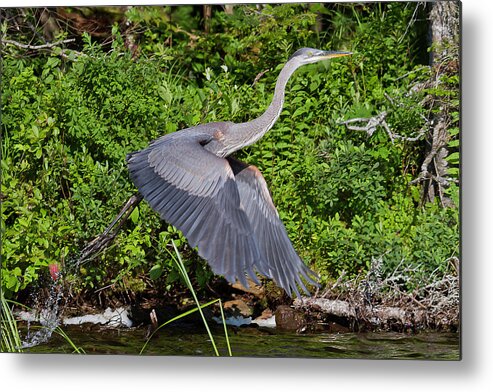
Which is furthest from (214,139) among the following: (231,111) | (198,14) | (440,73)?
(440,73)

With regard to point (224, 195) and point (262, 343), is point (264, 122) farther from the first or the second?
point (262, 343)

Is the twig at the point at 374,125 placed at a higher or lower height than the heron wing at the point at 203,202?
higher

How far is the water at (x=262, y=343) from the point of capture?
403 cm

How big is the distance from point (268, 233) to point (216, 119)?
652 mm

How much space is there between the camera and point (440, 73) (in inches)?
162

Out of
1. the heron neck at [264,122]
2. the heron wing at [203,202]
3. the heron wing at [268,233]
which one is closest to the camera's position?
A: the heron wing at [203,202]

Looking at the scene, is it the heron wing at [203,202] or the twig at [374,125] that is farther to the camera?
the twig at [374,125]

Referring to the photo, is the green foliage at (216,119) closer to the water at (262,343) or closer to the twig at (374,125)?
the twig at (374,125)

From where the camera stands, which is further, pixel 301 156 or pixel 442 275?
pixel 301 156

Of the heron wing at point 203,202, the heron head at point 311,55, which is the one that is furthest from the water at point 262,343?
the heron head at point 311,55

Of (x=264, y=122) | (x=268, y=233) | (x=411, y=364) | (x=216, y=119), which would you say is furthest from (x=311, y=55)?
(x=411, y=364)

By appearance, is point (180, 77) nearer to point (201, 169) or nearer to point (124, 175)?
point (124, 175)

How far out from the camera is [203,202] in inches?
152

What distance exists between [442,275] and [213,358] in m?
0.87
